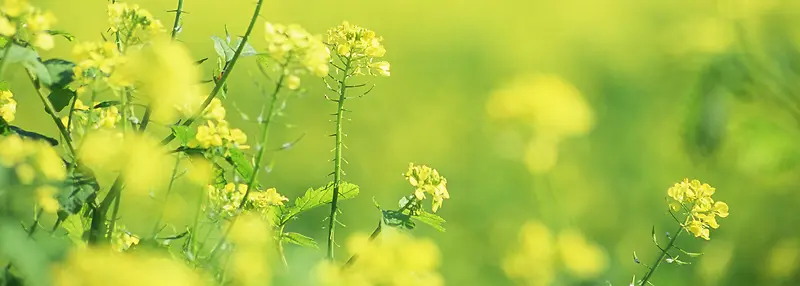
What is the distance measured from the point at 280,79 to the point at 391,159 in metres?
2.31

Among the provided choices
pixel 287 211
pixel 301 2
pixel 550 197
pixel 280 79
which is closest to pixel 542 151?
pixel 550 197

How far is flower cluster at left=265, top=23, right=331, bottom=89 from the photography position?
0.56m

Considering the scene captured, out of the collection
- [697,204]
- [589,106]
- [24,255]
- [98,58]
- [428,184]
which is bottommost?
[24,255]

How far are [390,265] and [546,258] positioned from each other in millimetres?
105

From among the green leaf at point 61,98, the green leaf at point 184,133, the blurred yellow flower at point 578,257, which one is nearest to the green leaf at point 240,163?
the green leaf at point 184,133

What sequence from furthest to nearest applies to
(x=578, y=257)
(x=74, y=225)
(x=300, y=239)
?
(x=300, y=239), (x=74, y=225), (x=578, y=257)

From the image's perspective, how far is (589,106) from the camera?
4.31ft

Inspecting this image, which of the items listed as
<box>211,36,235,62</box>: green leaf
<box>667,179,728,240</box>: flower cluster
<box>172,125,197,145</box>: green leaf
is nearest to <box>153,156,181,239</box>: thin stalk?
<box>172,125,197,145</box>: green leaf

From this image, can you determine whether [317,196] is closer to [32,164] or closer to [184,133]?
[184,133]

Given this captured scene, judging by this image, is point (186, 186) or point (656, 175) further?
point (656, 175)

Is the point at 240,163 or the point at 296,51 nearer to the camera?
the point at 296,51

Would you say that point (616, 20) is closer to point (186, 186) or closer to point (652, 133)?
point (652, 133)

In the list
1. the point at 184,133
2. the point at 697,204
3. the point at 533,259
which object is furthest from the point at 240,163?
the point at 697,204

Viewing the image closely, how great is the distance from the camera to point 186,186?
779mm
